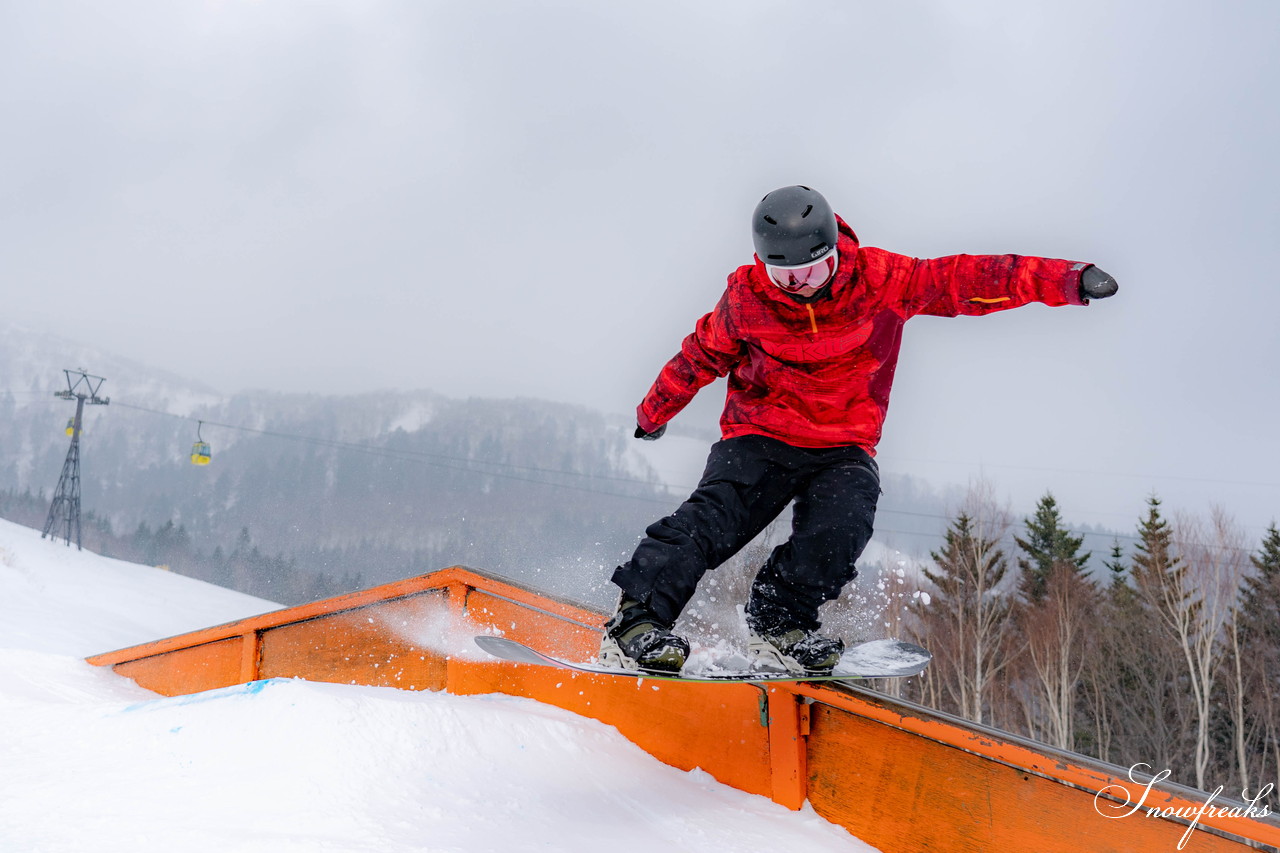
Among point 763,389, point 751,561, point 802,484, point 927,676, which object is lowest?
point 927,676

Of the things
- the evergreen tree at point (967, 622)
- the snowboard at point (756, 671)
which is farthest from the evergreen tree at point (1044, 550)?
the snowboard at point (756, 671)

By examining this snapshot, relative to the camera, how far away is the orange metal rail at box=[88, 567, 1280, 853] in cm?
203

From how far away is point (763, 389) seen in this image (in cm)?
296

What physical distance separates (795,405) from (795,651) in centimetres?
88

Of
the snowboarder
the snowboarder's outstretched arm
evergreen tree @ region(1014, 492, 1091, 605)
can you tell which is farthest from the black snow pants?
evergreen tree @ region(1014, 492, 1091, 605)

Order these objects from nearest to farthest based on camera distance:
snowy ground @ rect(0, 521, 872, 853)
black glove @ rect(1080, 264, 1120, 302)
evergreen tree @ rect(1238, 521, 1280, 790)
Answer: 1. snowy ground @ rect(0, 521, 872, 853)
2. black glove @ rect(1080, 264, 1120, 302)
3. evergreen tree @ rect(1238, 521, 1280, 790)

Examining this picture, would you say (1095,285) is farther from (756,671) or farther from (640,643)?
(640,643)

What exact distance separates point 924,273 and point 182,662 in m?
4.38

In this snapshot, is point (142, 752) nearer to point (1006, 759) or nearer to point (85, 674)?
point (1006, 759)

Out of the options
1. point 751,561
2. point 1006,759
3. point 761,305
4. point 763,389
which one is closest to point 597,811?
point 1006,759

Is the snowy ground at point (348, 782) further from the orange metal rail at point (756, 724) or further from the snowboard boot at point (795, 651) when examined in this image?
the snowboard boot at point (795, 651)

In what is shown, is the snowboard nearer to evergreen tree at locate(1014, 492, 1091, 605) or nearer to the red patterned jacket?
the red patterned jacket

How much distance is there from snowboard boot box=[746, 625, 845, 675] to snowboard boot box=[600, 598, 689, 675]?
433 mm

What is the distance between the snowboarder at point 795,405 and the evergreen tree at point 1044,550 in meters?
29.6
